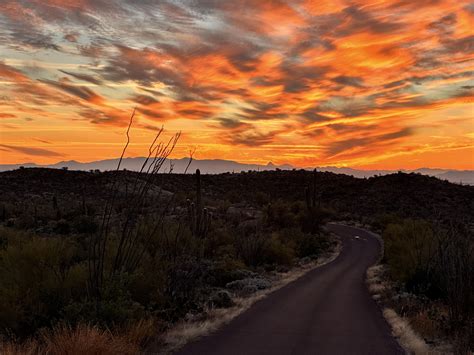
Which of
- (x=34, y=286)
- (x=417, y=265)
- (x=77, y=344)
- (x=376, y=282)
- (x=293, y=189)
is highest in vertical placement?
(x=293, y=189)

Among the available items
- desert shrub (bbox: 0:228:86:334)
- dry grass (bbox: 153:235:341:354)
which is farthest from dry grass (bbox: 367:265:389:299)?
desert shrub (bbox: 0:228:86:334)

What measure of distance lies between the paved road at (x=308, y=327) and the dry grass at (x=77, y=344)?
1.34 m

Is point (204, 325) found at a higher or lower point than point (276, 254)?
lower

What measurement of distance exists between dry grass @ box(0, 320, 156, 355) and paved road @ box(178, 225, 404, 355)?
134 cm

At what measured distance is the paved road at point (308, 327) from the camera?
33.4 ft

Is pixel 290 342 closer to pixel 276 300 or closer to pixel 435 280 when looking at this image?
pixel 276 300

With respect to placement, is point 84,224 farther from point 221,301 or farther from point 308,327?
point 308,327

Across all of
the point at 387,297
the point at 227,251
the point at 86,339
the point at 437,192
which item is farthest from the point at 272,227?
the point at 437,192

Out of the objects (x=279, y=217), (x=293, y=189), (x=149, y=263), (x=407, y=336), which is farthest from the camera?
(x=293, y=189)

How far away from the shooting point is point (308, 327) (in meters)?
12.2

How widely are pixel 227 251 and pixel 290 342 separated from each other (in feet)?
48.8

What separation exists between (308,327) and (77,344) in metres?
6.21

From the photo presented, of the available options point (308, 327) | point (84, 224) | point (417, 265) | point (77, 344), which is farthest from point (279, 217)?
point (77, 344)

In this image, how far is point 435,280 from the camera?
1549 centimetres
